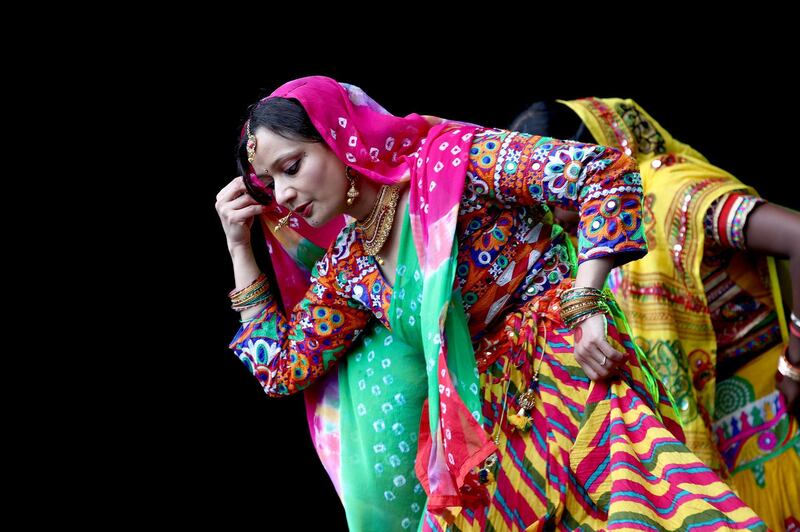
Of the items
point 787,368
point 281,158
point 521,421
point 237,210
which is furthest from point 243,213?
point 787,368

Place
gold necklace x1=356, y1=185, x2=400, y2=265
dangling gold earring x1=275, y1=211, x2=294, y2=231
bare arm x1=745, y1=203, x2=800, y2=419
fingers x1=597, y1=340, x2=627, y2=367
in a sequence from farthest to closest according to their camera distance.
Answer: bare arm x1=745, y1=203, x2=800, y2=419 → dangling gold earring x1=275, y1=211, x2=294, y2=231 → gold necklace x1=356, y1=185, x2=400, y2=265 → fingers x1=597, y1=340, x2=627, y2=367

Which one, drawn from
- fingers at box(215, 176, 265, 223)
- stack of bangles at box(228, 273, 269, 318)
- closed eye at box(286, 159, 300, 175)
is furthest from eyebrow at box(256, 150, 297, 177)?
stack of bangles at box(228, 273, 269, 318)

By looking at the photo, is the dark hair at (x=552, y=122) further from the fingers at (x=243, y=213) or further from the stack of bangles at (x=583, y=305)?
the stack of bangles at (x=583, y=305)

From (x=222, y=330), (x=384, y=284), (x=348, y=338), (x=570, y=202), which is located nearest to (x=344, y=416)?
(x=348, y=338)

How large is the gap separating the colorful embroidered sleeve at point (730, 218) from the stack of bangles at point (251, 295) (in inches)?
44.8

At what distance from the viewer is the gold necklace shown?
7.72 feet

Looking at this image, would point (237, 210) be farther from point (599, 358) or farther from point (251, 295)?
point (599, 358)

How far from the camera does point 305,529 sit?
12.1 ft

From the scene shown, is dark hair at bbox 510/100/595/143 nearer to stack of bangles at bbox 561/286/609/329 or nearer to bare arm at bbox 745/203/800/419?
bare arm at bbox 745/203/800/419

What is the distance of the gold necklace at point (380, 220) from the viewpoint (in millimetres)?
2352

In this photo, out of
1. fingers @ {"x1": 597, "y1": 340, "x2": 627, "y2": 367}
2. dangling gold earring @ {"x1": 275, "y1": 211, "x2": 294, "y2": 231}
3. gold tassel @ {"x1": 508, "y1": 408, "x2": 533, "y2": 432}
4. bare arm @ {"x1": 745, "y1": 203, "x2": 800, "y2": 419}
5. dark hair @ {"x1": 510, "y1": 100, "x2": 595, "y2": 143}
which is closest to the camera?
fingers @ {"x1": 597, "y1": 340, "x2": 627, "y2": 367}

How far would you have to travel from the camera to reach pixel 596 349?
203cm

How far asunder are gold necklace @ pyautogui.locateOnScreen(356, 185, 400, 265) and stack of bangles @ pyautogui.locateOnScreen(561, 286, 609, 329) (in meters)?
0.44

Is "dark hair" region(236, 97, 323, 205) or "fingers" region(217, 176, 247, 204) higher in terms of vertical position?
"dark hair" region(236, 97, 323, 205)
